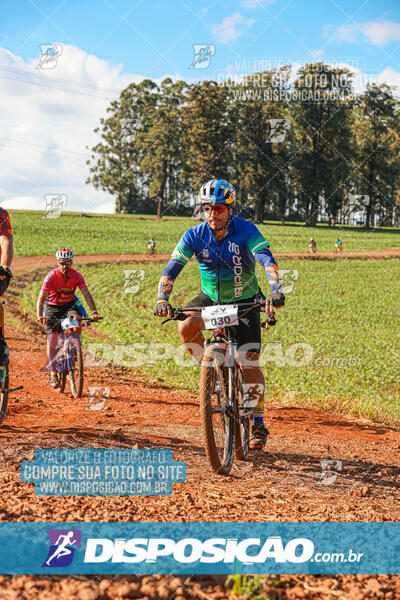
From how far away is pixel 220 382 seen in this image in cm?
473

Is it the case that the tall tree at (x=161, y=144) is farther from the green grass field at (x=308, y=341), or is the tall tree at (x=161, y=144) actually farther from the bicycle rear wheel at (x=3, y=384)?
the bicycle rear wheel at (x=3, y=384)

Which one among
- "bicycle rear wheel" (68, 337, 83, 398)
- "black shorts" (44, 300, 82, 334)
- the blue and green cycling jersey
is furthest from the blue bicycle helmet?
"black shorts" (44, 300, 82, 334)

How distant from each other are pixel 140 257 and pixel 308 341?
1048 inches

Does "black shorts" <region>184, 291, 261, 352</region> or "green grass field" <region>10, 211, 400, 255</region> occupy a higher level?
"green grass field" <region>10, 211, 400, 255</region>

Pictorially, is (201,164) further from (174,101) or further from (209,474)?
(209,474)

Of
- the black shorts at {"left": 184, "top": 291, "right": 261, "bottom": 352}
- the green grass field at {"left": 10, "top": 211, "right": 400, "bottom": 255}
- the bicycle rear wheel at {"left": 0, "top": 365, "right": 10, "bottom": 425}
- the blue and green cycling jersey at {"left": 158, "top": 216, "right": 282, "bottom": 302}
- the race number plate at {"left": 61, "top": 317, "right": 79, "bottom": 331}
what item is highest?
the green grass field at {"left": 10, "top": 211, "right": 400, "bottom": 255}

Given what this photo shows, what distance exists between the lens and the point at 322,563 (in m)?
2.91

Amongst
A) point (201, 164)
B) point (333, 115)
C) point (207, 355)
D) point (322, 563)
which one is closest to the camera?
point (322, 563)

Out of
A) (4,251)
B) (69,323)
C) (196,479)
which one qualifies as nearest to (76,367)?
(69,323)

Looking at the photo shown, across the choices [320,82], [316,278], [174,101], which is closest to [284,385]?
[316,278]

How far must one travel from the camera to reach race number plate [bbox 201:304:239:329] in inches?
185

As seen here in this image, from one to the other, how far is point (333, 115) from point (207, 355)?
75.7 meters

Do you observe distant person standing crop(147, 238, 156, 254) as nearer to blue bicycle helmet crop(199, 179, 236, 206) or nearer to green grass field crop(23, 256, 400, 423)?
green grass field crop(23, 256, 400, 423)

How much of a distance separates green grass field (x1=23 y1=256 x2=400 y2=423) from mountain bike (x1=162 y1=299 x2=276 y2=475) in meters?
5.28
